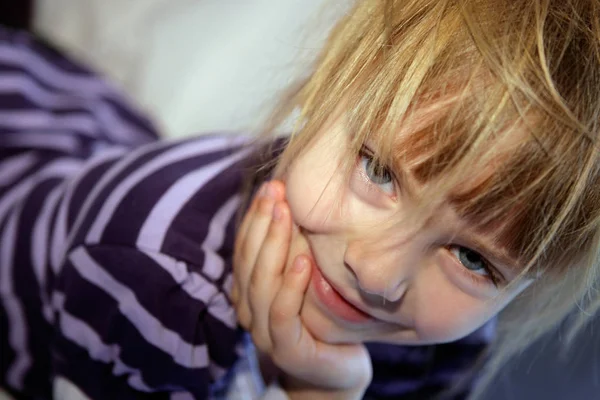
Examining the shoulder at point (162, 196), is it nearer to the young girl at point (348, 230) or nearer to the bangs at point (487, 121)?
the young girl at point (348, 230)

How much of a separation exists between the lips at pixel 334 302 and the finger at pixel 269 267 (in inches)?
1.3

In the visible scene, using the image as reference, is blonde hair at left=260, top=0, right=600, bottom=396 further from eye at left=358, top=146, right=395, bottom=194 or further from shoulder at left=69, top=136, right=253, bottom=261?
shoulder at left=69, top=136, right=253, bottom=261

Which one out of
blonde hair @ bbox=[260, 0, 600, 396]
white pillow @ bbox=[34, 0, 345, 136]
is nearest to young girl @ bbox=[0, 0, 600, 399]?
blonde hair @ bbox=[260, 0, 600, 396]

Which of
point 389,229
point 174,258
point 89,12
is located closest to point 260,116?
point 174,258

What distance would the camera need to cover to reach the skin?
0.51 m

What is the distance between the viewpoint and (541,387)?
65 centimetres

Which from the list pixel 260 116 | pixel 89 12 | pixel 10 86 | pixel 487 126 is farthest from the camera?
pixel 89 12

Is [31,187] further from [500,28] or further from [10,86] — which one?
[500,28]

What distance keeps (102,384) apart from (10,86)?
1.32 feet

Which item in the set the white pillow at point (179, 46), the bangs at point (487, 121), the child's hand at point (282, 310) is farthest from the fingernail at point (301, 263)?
the white pillow at point (179, 46)

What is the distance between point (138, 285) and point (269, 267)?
4.7 inches

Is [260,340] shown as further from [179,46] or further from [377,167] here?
[179,46]

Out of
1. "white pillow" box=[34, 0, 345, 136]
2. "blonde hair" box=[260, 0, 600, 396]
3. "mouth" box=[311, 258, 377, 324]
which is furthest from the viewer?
"white pillow" box=[34, 0, 345, 136]

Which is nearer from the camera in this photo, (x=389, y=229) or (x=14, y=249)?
(x=389, y=229)
